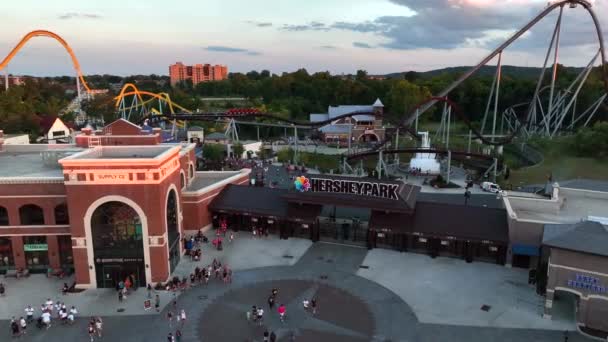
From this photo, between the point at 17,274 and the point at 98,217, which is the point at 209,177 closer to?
the point at 98,217

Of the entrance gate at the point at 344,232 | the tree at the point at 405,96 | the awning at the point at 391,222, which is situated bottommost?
the entrance gate at the point at 344,232

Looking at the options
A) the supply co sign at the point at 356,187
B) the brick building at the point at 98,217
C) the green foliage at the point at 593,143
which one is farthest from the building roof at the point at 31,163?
the green foliage at the point at 593,143

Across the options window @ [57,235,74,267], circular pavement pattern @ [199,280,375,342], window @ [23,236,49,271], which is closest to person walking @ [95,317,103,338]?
circular pavement pattern @ [199,280,375,342]

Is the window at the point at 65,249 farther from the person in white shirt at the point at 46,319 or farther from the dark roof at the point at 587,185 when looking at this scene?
the dark roof at the point at 587,185

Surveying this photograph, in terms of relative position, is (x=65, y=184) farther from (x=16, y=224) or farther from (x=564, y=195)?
(x=564, y=195)

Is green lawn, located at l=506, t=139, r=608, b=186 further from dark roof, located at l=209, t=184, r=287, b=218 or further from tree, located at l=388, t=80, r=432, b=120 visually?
tree, located at l=388, t=80, r=432, b=120

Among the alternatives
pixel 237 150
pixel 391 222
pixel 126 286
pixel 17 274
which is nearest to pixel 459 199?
pixel 391 222
